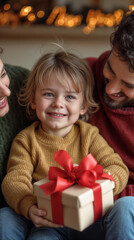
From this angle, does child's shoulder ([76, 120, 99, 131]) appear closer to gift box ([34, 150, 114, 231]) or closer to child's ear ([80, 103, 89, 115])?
child's ear ([80, 103, 89, 115])

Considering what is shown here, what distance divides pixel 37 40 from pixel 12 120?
197 cm

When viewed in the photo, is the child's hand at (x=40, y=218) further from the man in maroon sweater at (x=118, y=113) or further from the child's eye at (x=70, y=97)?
the child's eye at (x=70, y=97)

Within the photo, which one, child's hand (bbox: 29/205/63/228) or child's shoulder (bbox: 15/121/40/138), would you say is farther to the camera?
child's shoulder (bbox: 15/121/40/138)

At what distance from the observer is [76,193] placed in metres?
0.91

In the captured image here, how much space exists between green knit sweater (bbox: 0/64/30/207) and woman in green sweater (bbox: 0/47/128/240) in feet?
0.14

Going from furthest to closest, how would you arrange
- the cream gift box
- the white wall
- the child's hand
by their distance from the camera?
the white wall, the child's hand, the cream gift box

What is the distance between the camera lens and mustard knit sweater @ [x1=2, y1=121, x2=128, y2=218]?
1.12 meters

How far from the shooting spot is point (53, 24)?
302 cm

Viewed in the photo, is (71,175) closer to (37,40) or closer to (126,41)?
(126,41)

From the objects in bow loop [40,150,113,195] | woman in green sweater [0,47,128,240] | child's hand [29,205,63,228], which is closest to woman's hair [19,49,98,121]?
woman in green sweater [0,47,128,240]

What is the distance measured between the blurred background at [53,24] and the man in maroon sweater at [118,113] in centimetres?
160

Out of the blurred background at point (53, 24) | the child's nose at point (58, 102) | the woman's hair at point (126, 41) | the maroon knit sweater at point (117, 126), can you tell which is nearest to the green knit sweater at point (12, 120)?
the child's nose at point (58, 102)

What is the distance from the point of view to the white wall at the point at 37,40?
2994mm

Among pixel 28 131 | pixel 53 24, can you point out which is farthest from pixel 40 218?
pixel 53 24
